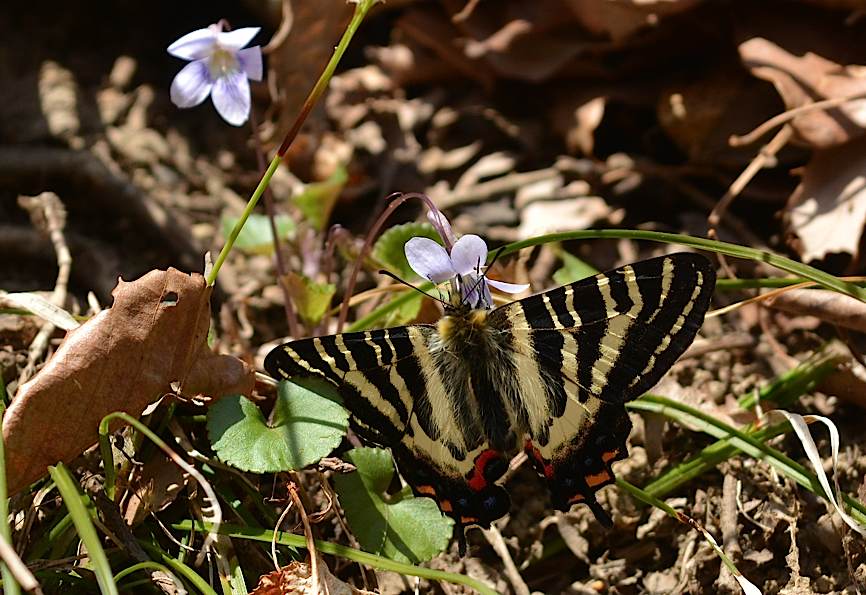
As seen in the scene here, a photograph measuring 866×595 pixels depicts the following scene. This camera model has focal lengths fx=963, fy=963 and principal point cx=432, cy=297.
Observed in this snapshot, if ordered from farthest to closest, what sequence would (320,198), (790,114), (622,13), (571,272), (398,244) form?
(622,13) → (320,198) → (790,114) → (571,272) → (398,244)

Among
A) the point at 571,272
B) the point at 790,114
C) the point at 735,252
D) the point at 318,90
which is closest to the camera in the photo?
the point at 318,90

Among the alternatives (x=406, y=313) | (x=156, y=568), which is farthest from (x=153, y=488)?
(x=406, y=313)

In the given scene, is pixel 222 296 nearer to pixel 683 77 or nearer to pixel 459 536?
pixel 459 536

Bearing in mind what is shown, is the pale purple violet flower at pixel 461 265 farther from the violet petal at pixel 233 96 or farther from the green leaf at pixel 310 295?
the violet petal at pixel 233 96

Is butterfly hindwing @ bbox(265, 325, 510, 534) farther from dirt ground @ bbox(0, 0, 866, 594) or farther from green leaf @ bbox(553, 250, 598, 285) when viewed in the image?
green leaf @ bbox(553, 250, 598, 285)

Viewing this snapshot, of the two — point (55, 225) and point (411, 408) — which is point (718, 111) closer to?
point (411, 408)

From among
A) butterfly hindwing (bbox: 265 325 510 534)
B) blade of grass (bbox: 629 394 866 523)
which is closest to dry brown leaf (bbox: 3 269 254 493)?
butterfly hindwing (bbox: 265 325 510 534)
